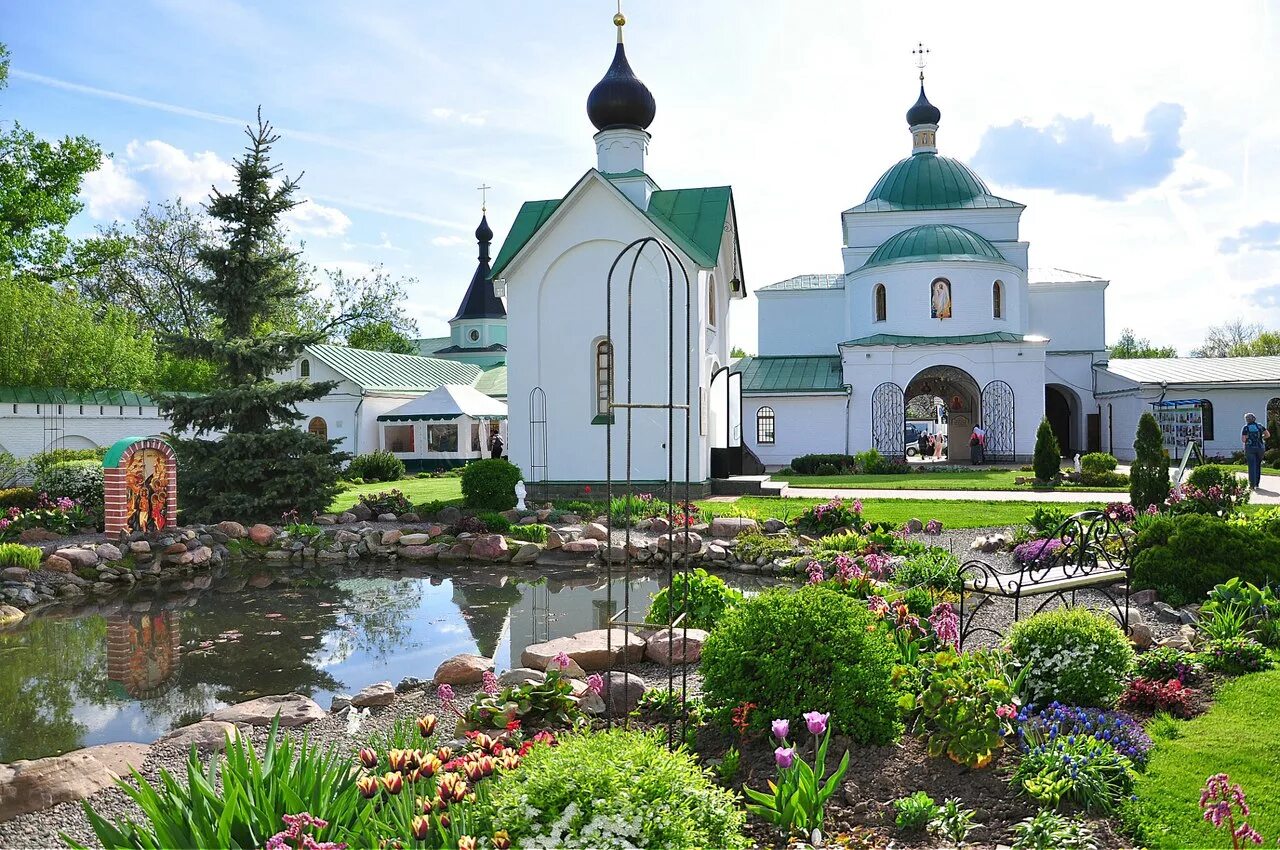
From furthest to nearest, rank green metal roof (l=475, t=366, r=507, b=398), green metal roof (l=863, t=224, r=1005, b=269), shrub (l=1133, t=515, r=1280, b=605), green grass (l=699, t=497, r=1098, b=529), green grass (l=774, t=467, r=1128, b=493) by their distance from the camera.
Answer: green metal roof (l=475, t=366, r=507, b=398) < green metal roof (l=863, t=224, r=1005, b=269) < green grass (l=774, t=467, r=1128, b=493) < green grass (l=699, t=497, r=1098, b=529) < shrub (l=1133, t=515, r=1280, b=605)

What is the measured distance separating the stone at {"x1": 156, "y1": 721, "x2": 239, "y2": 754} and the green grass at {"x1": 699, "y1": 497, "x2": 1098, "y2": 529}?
9.87 metres

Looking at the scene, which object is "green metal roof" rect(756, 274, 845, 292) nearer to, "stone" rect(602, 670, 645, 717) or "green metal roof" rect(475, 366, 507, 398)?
"green metal roof" rect(475, 366, 507, 398)

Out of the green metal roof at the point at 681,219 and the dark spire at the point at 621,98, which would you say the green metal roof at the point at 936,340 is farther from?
the dark spire at the point at 621,98

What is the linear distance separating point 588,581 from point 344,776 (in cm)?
843

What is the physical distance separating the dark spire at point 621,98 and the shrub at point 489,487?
31.2 feet

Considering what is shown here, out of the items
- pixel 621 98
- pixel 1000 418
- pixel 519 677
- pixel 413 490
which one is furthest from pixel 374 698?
pixel 1000 418

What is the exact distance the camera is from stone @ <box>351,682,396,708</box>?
6242 mm

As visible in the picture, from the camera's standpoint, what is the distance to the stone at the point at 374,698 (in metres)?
6.24

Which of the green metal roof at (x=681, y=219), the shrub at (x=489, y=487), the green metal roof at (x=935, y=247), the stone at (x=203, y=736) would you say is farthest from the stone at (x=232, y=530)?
the green metal roof at (x=935, y=247)

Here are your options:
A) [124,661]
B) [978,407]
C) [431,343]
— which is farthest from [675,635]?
[431,343]

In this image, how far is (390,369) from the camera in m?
33.6

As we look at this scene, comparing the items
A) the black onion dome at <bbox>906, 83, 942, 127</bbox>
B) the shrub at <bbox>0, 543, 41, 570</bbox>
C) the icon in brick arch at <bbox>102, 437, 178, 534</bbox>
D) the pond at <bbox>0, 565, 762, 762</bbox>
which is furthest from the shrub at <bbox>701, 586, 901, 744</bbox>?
→ the black onion dome at <bbox>906, 83, 942, 127</bbox>

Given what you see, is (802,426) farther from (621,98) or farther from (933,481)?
(621,98)

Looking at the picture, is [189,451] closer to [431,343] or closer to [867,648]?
[867,648]
